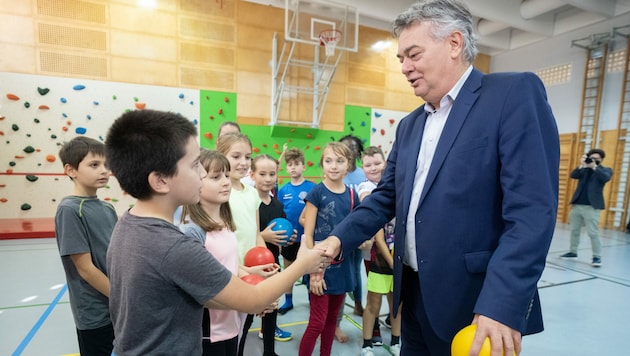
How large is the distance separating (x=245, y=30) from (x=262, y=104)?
189cm

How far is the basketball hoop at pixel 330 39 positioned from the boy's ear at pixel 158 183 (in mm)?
7382

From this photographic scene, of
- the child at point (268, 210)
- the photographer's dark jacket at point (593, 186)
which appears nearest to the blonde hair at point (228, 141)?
the child at point (268, 210)

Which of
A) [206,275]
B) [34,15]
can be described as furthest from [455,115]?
[34,15]

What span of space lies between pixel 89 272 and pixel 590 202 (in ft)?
22.4

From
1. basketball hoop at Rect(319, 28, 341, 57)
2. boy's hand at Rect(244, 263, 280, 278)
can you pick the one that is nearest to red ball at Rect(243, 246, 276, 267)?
boy's hand at Rect(244, 263, 280, 278)

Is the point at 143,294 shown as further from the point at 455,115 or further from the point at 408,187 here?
the point at 455,115

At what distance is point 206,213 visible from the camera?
5.47 feet

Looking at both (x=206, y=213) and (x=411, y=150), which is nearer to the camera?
(x=411, y=150)

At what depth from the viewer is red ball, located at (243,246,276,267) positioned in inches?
72.6

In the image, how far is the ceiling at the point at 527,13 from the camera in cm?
793

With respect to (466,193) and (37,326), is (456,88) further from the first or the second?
(37,326)

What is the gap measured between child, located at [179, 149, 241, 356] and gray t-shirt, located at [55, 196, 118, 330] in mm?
544

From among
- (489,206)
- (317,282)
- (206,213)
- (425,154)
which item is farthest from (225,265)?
(489,206)

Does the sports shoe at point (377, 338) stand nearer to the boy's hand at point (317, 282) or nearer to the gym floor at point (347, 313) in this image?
the gym floor at point (347, 313)
